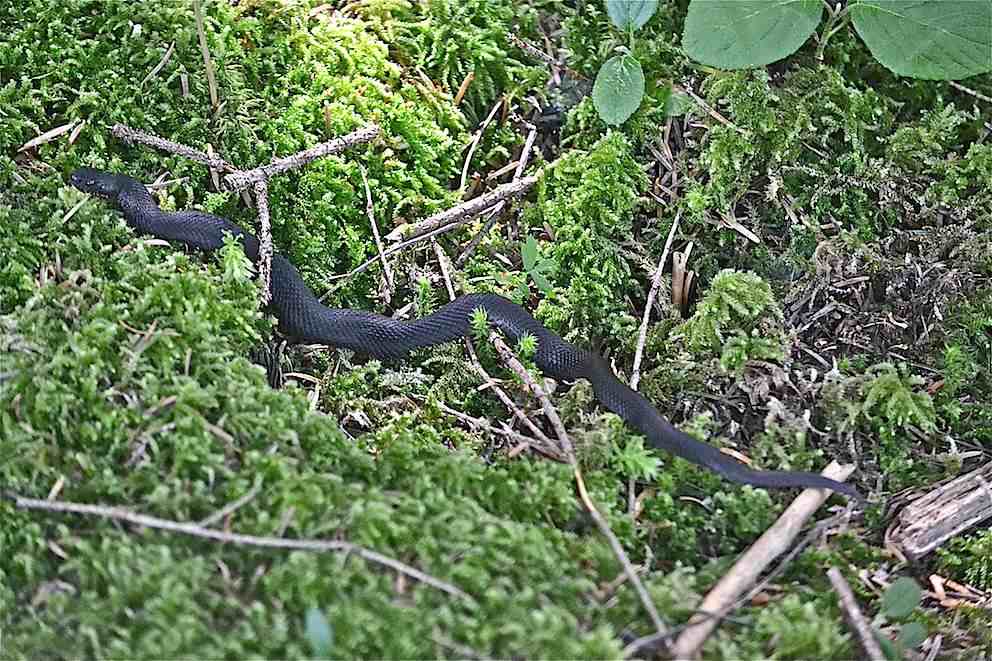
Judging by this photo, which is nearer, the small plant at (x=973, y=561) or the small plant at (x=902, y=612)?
the small plant at (x=902, y=612)

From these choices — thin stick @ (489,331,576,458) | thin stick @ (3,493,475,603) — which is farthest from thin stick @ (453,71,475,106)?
thin stick @ (3,493,475,603)

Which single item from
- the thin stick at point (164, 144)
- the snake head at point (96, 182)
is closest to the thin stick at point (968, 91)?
the thin stick at point (164, 144)

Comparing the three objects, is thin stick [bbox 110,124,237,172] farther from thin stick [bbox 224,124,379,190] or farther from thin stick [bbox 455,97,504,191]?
thin stick [bbox 455,97,504,191]

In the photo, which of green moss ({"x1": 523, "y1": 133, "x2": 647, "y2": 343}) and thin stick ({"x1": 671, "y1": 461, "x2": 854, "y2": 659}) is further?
green moss ({"x1": 523, "y1": 133, "x2": 647, "y2": 343})

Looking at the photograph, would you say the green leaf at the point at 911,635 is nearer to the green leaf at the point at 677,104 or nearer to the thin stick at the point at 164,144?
the green leaf at the point at 677,104

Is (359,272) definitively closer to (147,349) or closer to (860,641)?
(147,349)

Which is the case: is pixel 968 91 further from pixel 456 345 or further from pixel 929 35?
pixel 456 345

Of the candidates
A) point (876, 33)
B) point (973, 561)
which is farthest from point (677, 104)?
point (973, 561)
